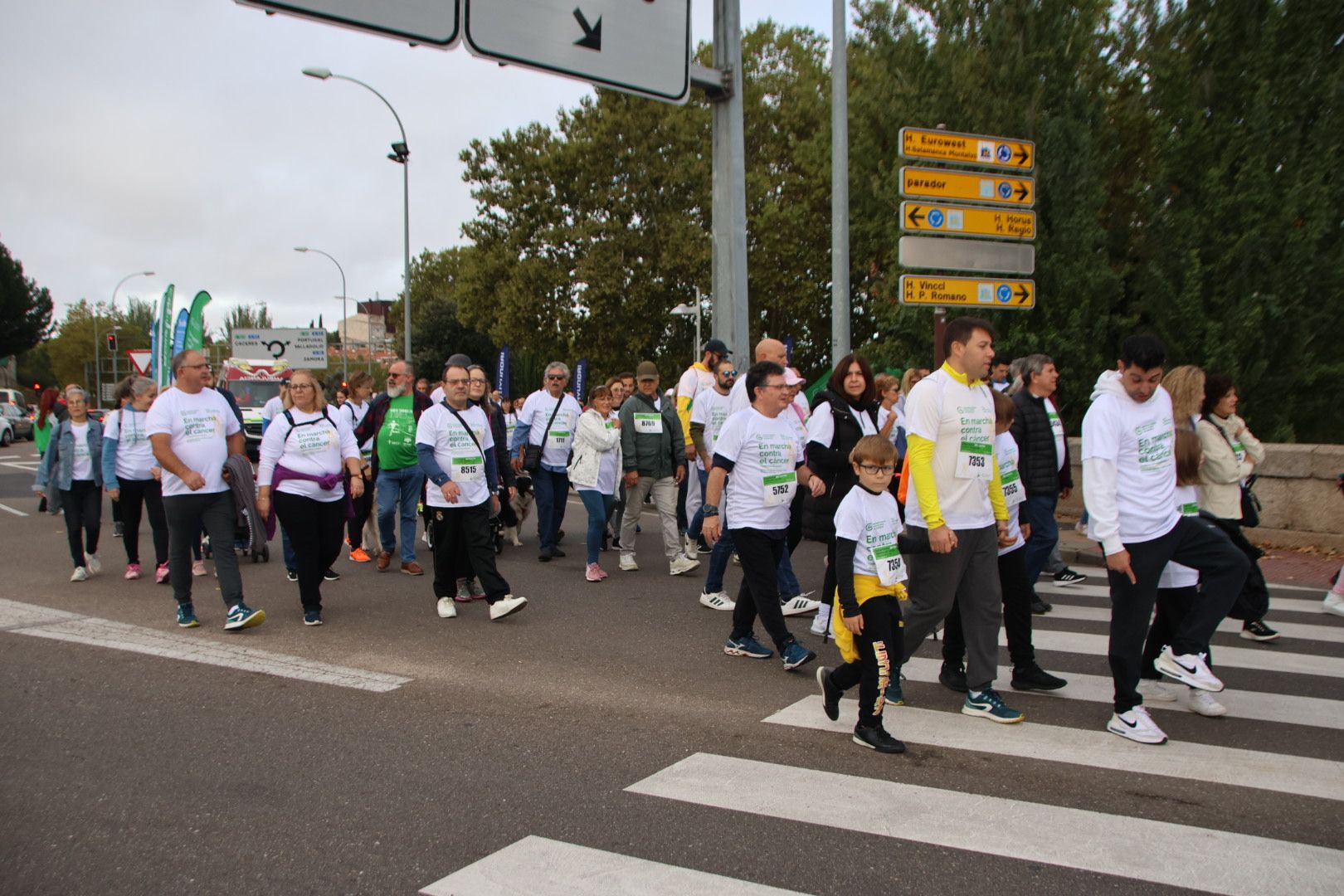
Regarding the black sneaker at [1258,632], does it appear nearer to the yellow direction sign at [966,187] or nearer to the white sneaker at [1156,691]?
the white sneaker at [1156,691]

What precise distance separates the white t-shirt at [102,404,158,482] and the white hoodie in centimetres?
798

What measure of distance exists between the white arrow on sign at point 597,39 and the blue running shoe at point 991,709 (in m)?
6.07

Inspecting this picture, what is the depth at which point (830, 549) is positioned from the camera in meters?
5.95

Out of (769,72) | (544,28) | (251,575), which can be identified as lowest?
(251,575)

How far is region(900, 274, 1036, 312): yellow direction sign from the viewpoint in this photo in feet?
37.5

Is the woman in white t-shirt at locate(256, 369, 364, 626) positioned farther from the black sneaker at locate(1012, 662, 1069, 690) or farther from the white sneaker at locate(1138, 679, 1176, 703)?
the white sneaker at locate(1138, 679, 1176, 703)

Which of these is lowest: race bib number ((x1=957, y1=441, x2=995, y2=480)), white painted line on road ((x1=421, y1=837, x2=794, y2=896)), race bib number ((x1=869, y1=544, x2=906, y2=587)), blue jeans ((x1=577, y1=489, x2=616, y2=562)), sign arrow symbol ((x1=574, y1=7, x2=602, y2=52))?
white painted line on road ((x1=421, y1=837, x2=794, y2=896))

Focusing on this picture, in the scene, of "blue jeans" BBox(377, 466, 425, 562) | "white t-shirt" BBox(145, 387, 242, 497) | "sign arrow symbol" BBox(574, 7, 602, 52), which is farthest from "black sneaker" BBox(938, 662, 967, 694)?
"sign arrow symbol" BBox(574, 7, 602, 52)

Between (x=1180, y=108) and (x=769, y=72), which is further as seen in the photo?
(x=769, y=72)

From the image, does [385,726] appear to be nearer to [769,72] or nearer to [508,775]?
[508,775]

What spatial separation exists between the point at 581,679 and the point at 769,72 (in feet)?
105

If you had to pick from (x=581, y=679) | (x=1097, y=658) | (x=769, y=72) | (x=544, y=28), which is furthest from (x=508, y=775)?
(x=769, y=72)

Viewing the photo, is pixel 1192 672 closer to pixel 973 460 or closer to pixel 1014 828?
pixel 973 460

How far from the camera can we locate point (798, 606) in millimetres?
7426
